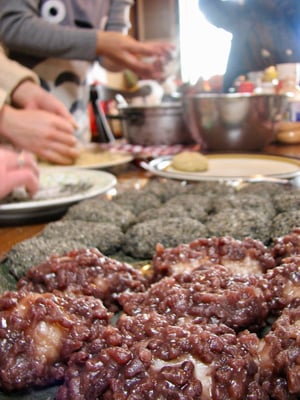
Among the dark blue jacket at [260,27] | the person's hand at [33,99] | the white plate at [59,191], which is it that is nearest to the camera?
the white plate at [59,191]

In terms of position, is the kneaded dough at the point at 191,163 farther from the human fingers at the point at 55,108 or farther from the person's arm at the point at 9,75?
the person's arm at the point at 9,75

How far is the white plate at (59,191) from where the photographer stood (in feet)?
4.92

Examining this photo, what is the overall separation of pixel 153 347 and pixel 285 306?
0.31 metres

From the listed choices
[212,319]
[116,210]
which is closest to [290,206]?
[116,210]

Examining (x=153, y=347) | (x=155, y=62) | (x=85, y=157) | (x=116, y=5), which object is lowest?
(x=85, y=157)

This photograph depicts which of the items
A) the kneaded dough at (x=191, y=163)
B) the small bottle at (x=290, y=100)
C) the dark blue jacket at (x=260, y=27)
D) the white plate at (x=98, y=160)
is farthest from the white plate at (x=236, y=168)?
the dark blue jacket at (x=260, y=27)

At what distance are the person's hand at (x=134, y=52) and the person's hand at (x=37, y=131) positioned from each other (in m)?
0.67

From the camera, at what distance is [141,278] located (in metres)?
1.06

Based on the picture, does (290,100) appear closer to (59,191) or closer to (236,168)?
(236,168)

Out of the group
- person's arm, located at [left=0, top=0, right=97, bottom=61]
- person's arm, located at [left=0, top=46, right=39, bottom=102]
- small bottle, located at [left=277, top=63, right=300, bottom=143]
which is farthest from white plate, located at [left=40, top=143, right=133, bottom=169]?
small bottle, located at [left=277, top=63, right=300, bottom=143]

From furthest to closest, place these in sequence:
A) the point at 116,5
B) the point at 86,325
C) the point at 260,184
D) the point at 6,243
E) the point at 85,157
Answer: the point at 116,5, the point at 85,157, the point at 260,184, the point at 6,243, the point at 86,325

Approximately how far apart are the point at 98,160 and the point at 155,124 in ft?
1.97

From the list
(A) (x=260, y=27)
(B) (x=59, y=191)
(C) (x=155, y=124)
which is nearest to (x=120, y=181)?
(B) (x=59, y=191)

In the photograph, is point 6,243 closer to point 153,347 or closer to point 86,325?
point 86,325
